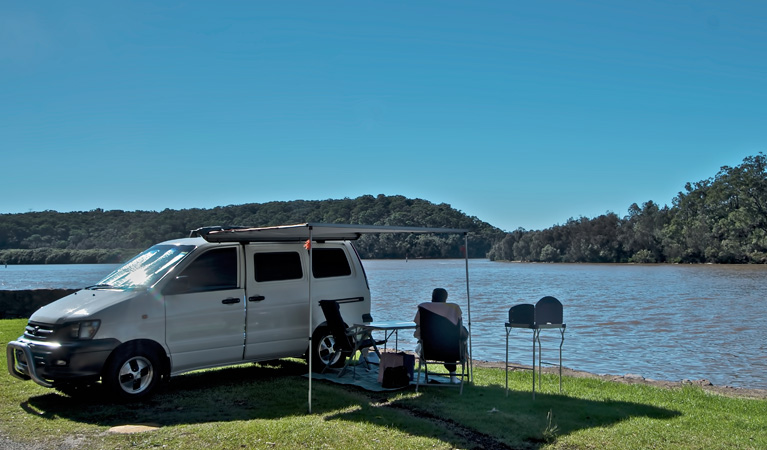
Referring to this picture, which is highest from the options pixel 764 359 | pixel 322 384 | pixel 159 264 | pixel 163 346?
pixel 159 264

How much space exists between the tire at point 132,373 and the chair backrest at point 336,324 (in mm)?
2409

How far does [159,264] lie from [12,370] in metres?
2.14

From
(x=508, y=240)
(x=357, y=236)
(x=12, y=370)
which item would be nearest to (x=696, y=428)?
(x=357, y=236)

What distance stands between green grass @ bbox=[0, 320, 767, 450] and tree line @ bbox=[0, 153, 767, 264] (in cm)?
2531

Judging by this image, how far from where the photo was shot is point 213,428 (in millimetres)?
6559

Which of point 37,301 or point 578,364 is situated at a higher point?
point 37,301

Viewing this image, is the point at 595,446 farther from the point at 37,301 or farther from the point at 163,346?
the point at 37,301

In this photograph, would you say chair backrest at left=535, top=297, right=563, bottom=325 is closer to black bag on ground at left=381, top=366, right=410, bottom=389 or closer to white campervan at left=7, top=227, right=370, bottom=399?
black bag on ground at left=381, top=366, right=410, bottom=389

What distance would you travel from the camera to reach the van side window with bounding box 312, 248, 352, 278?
33.0 feet

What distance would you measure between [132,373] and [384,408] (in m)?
3.09

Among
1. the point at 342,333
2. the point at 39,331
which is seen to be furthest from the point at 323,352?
the point at 39,331

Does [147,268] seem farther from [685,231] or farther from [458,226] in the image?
[685,231]

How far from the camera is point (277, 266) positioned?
9484 mm

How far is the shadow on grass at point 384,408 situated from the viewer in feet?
22.1
